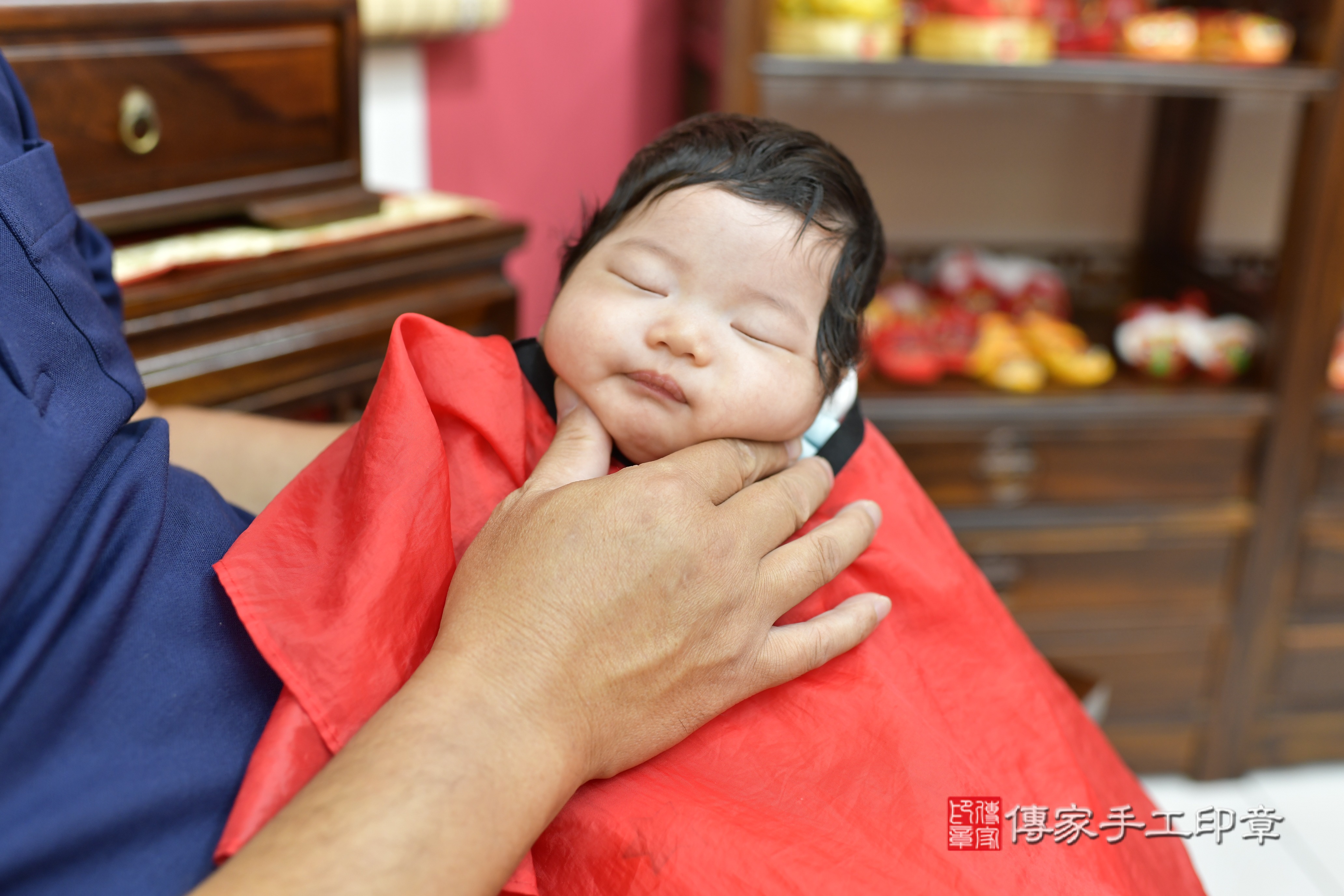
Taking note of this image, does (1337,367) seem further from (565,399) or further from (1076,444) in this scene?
(565,399)

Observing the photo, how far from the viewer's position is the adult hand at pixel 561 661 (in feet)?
1.63

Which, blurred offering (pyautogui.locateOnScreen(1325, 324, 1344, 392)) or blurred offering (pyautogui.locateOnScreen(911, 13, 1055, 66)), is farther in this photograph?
blurred offering (pyautogui.locateOnScreen(1325, 324, 1344, 392))

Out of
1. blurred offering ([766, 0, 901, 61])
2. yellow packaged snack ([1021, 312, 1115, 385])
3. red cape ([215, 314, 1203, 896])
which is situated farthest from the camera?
yellow packaged snack ([1021, 312, 1115, 385])

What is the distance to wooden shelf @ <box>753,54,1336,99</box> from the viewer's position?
160 centimetres

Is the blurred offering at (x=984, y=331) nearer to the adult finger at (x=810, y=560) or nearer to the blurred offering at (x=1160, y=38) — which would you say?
the blurred offering at (x=1160, y=38)

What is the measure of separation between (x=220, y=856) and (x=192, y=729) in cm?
8

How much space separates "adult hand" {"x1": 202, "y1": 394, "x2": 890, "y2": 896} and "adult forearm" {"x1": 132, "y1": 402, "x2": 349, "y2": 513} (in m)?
0.31

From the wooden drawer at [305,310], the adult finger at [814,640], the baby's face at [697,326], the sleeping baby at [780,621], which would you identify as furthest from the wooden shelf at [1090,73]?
the adult finger at [814,640]

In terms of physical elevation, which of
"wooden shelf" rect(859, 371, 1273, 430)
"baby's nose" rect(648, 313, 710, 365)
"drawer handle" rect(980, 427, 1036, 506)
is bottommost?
"drawer handle" rect(980, 427, 1036, 506)

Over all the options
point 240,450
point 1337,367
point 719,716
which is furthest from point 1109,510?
point 240,450

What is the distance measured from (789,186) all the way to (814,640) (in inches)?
14.8

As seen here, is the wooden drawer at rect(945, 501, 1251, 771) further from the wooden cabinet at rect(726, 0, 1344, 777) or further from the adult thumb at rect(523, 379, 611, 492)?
the adult thumb at rect(523, 379, 611, 492)

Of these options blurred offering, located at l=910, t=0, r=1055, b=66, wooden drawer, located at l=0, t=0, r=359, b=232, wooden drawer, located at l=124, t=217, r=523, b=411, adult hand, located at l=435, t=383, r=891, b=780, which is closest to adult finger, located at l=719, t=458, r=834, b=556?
adult hand, located at l=435, t=383, r=891, b=780

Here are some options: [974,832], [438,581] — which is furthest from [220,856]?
[974,832]
